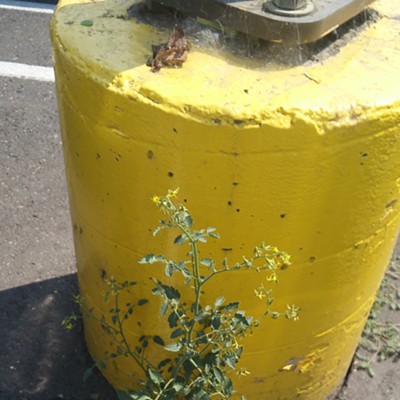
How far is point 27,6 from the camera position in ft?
17.9

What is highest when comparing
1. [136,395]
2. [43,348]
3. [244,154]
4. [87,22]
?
[87,22]

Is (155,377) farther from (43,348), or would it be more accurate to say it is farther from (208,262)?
(43,348)

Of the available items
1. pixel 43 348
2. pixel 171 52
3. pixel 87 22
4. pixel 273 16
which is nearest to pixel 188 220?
pixel 171 52

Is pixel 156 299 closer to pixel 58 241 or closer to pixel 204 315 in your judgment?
pixel 204 315

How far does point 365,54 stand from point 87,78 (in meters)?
0.75

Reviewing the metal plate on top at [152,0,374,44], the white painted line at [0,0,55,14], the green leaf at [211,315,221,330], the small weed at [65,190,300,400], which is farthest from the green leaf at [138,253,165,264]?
the white painted line at [0,0,55,14]

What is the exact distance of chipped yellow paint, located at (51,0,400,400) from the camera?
1.56 metres

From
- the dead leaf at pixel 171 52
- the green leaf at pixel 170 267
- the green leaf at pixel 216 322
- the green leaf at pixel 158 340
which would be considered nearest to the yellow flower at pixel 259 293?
the green leaf at pixel 216 322

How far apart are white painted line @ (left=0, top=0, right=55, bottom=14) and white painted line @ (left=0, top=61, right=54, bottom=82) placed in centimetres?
99

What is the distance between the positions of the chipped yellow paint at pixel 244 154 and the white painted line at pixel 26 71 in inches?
101

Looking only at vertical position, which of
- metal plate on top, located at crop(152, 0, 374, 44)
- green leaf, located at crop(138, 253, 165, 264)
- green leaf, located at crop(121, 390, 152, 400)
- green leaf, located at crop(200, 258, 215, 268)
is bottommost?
green leaf, located at crop(121, 390, 152, 400)

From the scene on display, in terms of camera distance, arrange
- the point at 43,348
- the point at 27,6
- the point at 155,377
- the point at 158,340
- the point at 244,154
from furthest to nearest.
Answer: the point at 27,6
the point at 43,348
the point at 158,340
the point at 155,377
the point at 244,154

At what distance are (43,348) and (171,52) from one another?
1.45 metres

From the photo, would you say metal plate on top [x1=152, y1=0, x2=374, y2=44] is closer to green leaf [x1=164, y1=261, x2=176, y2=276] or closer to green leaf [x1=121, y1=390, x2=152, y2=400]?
green leaf [x1=164, y1=261, x2=176, y2=276]
